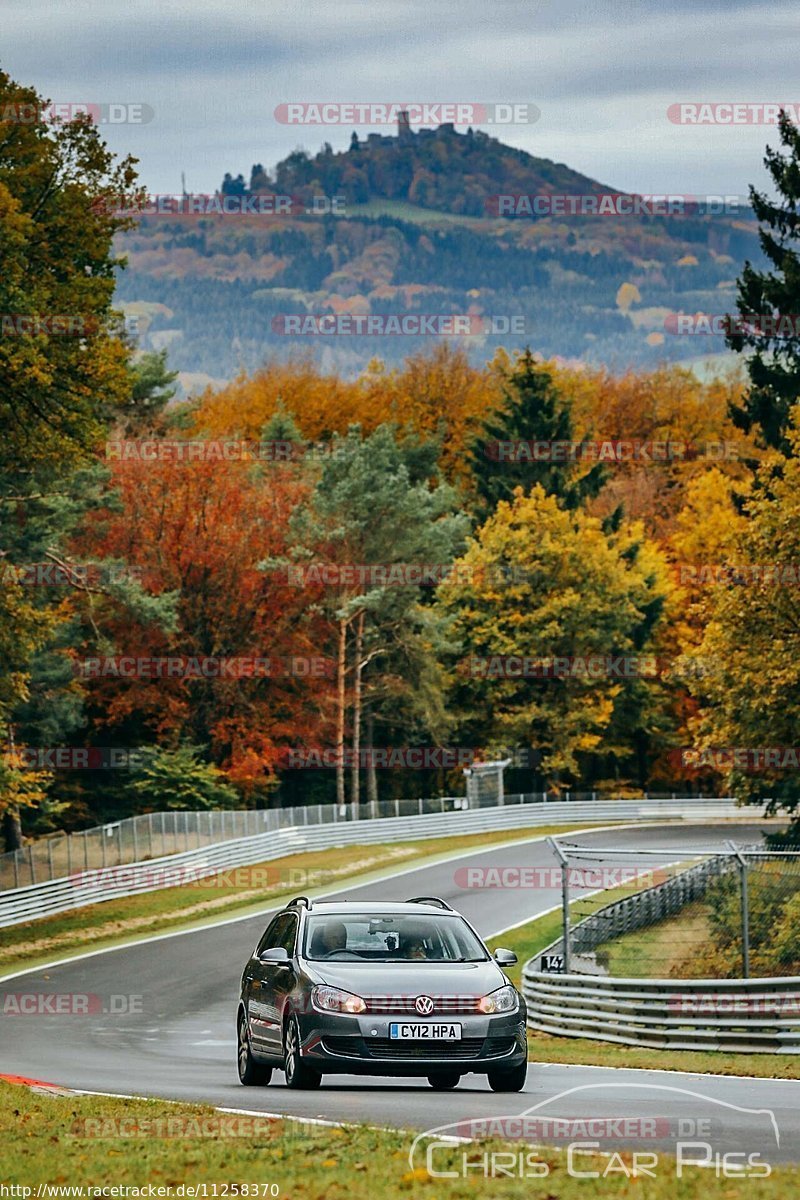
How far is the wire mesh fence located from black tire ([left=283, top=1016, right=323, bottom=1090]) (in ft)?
24.6

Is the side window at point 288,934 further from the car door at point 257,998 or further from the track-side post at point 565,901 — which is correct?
the track-side post at point 565,901

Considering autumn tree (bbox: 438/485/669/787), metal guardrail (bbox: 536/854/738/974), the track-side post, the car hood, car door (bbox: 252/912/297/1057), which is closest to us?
the car hood

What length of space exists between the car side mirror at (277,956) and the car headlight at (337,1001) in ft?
2.99

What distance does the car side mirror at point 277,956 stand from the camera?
49.0ft

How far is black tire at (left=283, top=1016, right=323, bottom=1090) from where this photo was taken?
14.2 meters

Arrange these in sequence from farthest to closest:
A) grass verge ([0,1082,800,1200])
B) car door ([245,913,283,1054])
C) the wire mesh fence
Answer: the wire mesh fence, car door ([245,913,283,1054]), grass verge ([0,1082,800,1200])

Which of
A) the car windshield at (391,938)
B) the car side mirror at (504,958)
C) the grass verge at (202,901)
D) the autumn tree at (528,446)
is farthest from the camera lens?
the autumn tree at (528,446)

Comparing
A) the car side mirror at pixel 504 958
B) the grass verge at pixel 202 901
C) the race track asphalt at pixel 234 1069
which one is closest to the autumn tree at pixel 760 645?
the race track asphalt at pixel 234 1069

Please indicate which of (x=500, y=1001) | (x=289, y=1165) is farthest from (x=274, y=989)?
(x=289, y=1165)

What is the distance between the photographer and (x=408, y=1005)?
13844 mm

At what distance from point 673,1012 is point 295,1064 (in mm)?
8156

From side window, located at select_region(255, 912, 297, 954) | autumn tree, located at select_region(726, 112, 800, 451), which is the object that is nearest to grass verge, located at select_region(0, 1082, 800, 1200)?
side window, located at select_region(255, 912, 297, 954)

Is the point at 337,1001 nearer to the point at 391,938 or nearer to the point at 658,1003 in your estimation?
the point at 391,938

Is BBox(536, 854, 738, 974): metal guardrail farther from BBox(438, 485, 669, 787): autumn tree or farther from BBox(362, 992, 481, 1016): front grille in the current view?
BBox(438, 485, 669, 787): autumn tree
